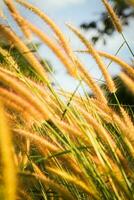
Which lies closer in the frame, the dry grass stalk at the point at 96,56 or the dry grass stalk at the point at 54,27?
the dry grass stalk at the point at 54,27

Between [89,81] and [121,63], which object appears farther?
[121,63]

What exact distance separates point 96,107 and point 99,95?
0.07 meters

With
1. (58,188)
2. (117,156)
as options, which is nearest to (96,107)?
(117,156)

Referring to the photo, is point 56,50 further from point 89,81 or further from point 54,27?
point 89,81

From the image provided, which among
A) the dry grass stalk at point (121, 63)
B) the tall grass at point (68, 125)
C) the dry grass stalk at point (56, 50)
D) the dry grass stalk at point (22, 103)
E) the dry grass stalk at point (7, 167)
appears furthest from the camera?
the dry grass stalk at point (121, 63)

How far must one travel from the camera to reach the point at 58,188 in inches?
44.0

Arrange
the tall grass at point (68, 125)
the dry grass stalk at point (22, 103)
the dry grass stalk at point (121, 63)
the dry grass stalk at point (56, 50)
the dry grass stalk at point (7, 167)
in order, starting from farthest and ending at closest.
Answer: the dry grass stalk at point (121, 63) < the dry grass stalk at point (56, 50) < the tall grass at point (68, 125) < the dry grass stalk at point (22, 103) < the dry grass stalk at point (7, 167)

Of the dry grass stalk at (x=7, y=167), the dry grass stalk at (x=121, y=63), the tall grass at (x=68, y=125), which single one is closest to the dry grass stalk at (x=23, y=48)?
the tall grass at (x=68, y=125)

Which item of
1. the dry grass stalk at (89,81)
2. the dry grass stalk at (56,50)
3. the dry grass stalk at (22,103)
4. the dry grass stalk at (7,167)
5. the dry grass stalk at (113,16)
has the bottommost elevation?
the dry grass stalk at (7,167)

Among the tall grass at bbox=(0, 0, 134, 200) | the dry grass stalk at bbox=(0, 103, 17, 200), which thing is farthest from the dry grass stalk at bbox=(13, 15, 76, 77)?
the dry grass stalk at bbox=(0, 103, 17, 200)

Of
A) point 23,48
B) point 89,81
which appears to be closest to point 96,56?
point 89,81

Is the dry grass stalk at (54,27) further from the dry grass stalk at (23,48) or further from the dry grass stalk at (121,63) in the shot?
the dry grass stalk at (121,63)

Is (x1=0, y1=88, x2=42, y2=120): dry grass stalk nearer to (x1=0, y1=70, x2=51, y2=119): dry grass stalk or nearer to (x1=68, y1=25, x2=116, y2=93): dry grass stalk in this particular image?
(x1=0, y1=70, x2=51, y2=119): dry grass stalk

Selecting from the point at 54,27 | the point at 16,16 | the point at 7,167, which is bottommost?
the point at 7,167
